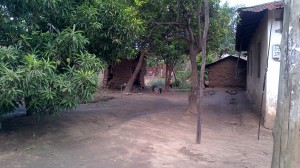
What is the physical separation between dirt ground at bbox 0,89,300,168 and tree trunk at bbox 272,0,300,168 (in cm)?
225

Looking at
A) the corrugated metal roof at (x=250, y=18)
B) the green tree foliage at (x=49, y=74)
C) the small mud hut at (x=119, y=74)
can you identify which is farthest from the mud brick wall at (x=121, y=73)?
the green tree foliage at (x=49, y=74)

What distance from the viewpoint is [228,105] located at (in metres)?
15.1

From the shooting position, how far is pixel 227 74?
26.2 metres

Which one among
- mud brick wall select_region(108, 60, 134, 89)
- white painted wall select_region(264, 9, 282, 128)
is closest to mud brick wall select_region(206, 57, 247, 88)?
mud brick wall select_region(108, 60, 134, 89)

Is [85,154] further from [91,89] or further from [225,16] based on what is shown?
[225,16]

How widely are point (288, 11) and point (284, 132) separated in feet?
4.42

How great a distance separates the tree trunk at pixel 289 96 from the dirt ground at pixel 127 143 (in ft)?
7.38

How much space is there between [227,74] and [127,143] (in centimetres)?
1978

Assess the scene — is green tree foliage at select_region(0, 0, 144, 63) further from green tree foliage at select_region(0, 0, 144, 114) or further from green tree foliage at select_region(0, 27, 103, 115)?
green tree foliage at select_region(0, 27, 103, 115)

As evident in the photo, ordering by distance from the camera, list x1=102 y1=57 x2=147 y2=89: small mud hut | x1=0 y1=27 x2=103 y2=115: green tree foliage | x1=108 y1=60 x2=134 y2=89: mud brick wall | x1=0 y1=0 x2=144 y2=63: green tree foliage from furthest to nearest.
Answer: x1=108 y1=60 x2=134 y2=89: mud brick wall, x1=102 y1=57 x2=147 y2=89: small mud hut, x1=0 y1=0 x2=144 y2=63: green tree foliage, x1=0 y1=27 x2=103 y2=115: green tree foliage

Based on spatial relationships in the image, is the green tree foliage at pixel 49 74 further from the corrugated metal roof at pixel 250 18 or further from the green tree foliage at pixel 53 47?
the corrugated metal roof at pixel 250 18

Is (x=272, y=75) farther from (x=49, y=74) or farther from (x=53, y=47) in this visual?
(x=49, y=74)

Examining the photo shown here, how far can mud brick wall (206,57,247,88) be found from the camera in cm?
2576

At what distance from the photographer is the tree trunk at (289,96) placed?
390cm
